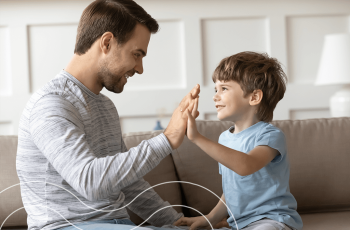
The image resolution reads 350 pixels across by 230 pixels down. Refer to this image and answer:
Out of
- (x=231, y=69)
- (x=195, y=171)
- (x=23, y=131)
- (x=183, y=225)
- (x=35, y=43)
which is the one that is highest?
(x=35, y=43)

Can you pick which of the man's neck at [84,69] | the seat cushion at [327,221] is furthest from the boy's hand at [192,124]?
the seat cushion at [327,221]

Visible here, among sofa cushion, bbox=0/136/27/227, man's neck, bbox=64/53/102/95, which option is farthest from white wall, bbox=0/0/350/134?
man's neck, bbox=64/53/102/95

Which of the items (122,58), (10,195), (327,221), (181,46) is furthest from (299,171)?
(181,46)

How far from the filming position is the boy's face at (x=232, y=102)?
1214 mm

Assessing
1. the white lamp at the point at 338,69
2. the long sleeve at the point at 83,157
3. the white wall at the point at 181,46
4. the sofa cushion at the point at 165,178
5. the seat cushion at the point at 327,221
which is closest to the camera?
the long sleeve at the point at 83,157

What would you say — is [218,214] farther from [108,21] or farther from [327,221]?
[108,21]

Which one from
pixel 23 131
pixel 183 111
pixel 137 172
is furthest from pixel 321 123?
pixel 23 131

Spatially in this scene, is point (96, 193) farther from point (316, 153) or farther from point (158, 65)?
point (158, 65)

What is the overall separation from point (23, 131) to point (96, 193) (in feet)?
1.01

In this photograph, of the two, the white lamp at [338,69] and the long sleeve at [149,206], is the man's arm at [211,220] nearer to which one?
the long sleeve at [149,206]

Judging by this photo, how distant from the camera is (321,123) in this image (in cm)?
166

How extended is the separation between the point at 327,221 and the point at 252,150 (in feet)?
2.02

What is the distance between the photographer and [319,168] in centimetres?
157

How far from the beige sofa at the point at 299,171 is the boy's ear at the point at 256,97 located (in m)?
0.41
